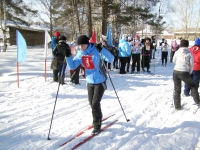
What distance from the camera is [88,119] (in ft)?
14.9

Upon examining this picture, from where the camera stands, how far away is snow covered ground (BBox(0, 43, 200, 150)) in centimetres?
348

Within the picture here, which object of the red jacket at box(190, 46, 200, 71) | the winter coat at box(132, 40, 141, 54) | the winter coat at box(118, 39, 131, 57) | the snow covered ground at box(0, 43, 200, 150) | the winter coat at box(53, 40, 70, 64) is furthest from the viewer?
the winter coat at box(132, 40, 141, 54)

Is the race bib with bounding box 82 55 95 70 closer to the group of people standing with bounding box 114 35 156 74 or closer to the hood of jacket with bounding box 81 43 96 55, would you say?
the hood of jacket with bounding box 81 43 96 55

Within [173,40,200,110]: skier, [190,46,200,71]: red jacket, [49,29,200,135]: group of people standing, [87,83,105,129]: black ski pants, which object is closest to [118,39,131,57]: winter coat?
[49,29,200,135]: group of people standing

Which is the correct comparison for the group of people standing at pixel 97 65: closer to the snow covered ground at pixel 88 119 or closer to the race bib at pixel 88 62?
the race bib at pixel 88 62

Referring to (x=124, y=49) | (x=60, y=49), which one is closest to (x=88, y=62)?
(x=60, y=49)

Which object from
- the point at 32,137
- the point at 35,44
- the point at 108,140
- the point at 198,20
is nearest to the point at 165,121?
the point at 108,140

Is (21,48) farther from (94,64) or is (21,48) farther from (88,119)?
(94,64)

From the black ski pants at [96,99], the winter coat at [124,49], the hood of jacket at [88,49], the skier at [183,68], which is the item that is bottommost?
the black ski pants at [96,99]

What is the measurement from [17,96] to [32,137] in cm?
264

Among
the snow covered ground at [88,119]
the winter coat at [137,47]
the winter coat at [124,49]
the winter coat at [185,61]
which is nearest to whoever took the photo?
the snow covered ground at [88,119]

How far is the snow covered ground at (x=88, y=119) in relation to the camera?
137 inches

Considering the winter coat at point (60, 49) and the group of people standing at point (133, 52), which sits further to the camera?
the group of people standing at point (133, 52)

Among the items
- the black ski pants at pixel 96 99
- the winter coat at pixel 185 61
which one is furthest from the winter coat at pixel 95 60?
the winter coat at pixel 185 61
